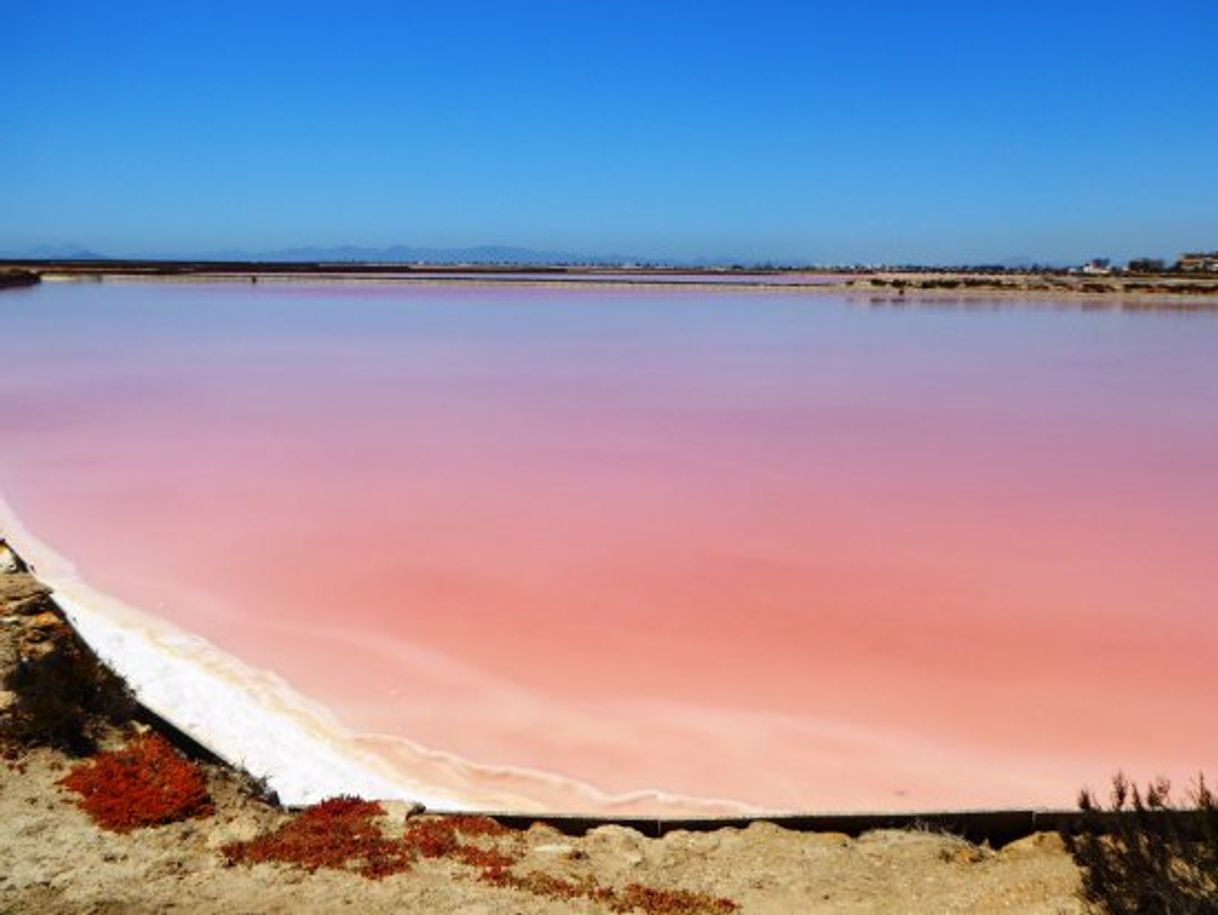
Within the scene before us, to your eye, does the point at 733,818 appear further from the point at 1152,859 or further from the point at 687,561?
the point at 687,561

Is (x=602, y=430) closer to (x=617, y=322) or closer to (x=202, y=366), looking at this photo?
(x=202, y=366)

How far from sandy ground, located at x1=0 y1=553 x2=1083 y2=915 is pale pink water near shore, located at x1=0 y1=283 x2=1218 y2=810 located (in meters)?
0.69

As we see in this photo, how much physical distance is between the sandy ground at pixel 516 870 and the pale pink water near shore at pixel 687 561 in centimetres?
69

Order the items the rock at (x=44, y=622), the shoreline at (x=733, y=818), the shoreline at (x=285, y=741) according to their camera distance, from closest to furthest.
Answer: the shoreline at (x=733, y=818)
the shoreline at (x=285, y=741)
the rock at (x=44, y=622)

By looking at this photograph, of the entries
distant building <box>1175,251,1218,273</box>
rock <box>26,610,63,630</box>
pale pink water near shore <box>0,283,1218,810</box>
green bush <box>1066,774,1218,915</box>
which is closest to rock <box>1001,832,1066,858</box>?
green bush <box>1066,774,1218,915</box>

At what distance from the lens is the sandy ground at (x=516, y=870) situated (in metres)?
3.79

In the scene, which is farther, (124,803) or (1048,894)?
(124,803)

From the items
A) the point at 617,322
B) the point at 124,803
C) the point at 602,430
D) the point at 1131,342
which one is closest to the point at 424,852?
the point at 124,803

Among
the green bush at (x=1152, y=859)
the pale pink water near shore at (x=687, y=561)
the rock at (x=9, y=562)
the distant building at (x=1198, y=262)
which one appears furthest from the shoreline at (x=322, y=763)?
the distant building at (x=1198, y=262)

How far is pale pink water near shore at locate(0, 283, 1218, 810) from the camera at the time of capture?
553 centimetres

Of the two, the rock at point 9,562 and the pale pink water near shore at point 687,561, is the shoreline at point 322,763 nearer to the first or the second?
the pale pink water near shore at point 687,561

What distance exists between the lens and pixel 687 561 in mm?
8164

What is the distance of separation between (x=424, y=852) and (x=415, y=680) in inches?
81.7

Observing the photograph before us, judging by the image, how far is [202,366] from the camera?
2072 cm
